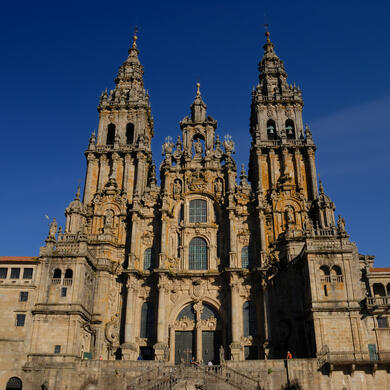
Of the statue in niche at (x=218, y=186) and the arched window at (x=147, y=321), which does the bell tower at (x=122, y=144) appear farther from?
the arched window at (x=147, y=321)

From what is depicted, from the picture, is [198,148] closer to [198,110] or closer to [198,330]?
[198,110]

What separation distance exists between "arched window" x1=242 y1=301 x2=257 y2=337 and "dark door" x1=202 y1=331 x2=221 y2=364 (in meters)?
2.65

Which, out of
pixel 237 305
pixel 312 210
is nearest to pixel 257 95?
pixel 312 210

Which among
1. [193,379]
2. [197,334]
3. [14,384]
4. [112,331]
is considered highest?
[112,331]

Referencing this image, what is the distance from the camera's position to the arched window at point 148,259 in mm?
44781

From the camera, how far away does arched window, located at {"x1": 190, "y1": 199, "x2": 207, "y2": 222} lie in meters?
46.6

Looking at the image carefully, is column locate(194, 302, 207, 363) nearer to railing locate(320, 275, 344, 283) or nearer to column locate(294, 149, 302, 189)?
railing locate(320, 275, 344, 283)

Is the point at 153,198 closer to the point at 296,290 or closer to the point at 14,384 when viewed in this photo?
the point at 296,290

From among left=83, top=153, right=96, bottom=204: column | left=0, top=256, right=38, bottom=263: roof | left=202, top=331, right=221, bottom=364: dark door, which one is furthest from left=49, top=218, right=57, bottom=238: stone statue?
left=202, top=331, right=221, bottom=364: dark door

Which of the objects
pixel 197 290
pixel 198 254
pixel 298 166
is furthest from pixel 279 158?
pixel 197 290

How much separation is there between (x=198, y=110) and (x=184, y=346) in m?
26.4

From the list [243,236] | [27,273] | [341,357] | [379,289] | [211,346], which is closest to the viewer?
[341,357]

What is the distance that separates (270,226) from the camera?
147ft

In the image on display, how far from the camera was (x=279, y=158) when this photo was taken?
48.8 m
